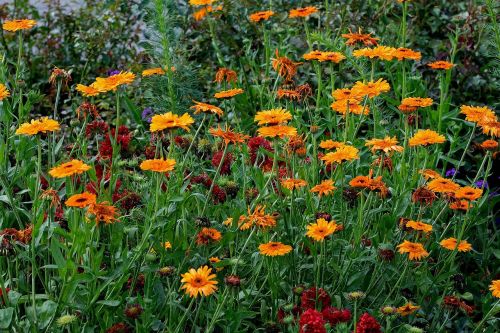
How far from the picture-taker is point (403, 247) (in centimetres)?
241

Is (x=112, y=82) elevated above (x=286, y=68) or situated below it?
above

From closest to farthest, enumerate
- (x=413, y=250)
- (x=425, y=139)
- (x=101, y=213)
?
1. (x=101, y=213)
2. (x=413, y=250)
3. (x=425, y=139)

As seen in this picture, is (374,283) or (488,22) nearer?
(374,283)

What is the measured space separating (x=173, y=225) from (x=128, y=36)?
2.73 metres

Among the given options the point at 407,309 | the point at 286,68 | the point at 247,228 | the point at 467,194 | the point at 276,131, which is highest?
the point at 276,131

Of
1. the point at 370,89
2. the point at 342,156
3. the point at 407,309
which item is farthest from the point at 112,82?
the point at 407,309

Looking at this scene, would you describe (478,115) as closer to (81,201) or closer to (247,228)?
(247,228)

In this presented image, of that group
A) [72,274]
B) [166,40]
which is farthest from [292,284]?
[166,40]

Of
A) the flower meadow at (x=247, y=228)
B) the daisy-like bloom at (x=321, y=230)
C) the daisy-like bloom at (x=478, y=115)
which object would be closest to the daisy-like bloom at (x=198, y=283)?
the flower meadow at (x=247, y=228)

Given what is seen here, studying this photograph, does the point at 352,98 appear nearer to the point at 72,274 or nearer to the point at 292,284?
the point at 292,284

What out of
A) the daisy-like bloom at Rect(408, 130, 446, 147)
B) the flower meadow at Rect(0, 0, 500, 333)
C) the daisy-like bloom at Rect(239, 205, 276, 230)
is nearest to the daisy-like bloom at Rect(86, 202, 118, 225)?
the flower meadow at Rect(0, 0, 500, 333)

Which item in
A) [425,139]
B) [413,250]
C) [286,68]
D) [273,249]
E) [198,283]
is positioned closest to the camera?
[198,283]

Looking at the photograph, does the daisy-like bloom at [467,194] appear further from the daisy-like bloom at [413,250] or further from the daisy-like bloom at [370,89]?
the daisy-like bloom at [370,89]

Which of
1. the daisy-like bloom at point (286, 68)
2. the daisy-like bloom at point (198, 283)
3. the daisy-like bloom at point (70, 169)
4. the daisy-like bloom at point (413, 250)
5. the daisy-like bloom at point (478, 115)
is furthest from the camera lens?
the daisy-like bloom at point (286, 68)
